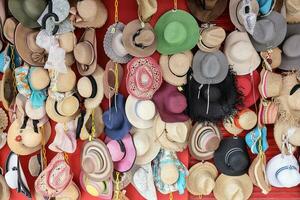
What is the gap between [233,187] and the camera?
2.37 m

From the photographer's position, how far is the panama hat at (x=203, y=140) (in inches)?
90.2

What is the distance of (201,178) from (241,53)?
0.67m

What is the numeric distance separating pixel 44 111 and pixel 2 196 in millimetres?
546

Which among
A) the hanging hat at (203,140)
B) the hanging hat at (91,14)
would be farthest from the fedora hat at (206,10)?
the hanging hat at (203,140)

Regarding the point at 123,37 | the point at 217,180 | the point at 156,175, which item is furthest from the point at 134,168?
the point at 123,37

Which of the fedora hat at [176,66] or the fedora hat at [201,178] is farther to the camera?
the fedora hat at [201,178]

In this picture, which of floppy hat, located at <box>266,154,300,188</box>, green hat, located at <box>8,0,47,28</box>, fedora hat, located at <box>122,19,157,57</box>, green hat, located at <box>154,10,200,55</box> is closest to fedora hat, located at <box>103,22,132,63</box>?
fedora hat, located at <box>122,19,157,57</box>

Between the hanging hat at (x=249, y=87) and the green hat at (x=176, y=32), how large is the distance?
1.02 ft

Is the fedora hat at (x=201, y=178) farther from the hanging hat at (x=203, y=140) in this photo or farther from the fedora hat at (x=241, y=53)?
the fedora hat at (x=241, y=53)

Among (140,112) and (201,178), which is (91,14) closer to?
(140,112)

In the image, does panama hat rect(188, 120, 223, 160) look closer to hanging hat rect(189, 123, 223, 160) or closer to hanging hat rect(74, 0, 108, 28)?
hanging hat rect(189, 123, 223, 160)

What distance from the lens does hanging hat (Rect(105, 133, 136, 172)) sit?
230cm

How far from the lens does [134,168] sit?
2.39m

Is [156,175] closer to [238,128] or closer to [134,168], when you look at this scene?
[134,168]
